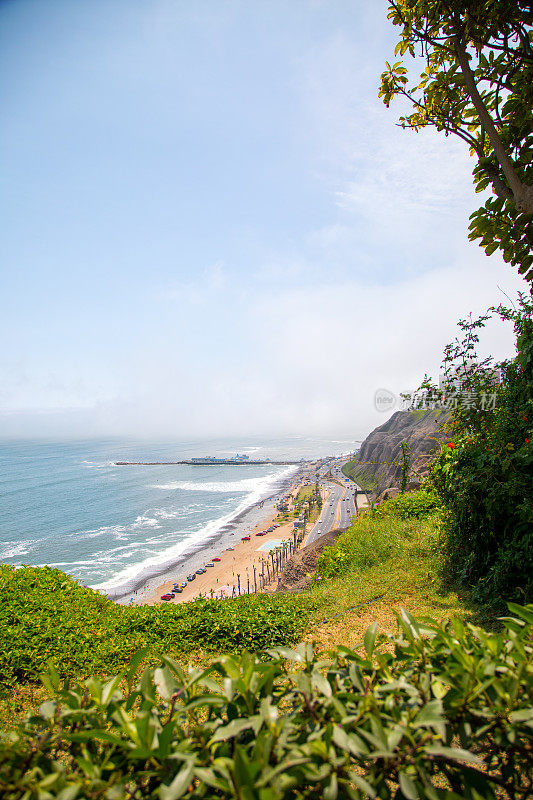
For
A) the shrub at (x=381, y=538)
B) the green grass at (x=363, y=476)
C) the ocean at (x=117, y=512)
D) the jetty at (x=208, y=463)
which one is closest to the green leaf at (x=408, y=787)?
the shrub at (x=381, y=538)

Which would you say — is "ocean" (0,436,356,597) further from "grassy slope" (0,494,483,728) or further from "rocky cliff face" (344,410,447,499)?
"grassy slope" (0,494,483,728)

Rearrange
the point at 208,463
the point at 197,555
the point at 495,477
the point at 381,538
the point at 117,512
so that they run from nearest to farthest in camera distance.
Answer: the point at 495,477
the point at 381,538
the point at 197,555
the point at 117,512
the point at 208,463

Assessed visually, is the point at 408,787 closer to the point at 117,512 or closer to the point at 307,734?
the point at 307,734

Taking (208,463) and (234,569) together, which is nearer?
(234,569)

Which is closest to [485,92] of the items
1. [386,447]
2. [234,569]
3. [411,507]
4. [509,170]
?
[509,170]

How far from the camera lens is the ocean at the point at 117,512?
32.7 meters

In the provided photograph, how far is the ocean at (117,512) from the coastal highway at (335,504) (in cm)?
888

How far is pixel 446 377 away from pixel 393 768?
5.62 meters

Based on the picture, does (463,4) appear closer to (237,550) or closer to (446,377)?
(446,377)

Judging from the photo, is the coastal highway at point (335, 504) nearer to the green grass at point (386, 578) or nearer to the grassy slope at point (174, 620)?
the green grass at point (386, 578)

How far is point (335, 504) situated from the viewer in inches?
1982

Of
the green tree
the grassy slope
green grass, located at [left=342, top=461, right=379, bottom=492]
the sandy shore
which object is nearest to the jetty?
green grass, located at [left=342, top=461, right=379, bottom=492]

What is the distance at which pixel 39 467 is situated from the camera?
83.9m

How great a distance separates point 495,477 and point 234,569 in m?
29.4
